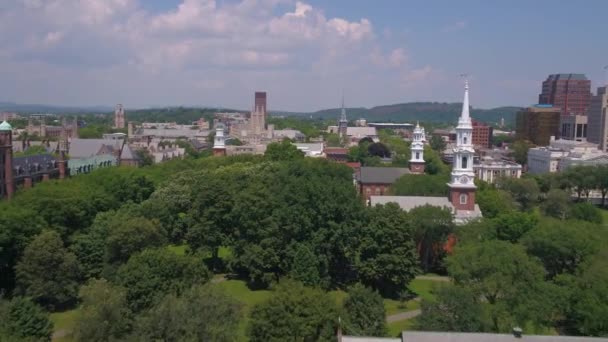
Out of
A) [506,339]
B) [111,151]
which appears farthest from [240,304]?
[111,151]

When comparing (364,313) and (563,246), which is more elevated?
(563,246)

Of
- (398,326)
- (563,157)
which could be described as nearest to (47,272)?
(398,326)

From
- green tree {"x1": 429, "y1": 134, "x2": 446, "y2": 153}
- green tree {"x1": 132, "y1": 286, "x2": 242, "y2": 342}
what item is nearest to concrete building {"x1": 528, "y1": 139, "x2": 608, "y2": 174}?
green tree {"x1": 429, "y1": 134, "x2": 446, "y2": 153}

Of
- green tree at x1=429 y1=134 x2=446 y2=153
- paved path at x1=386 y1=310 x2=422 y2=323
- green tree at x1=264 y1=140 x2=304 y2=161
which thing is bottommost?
paved path at x1=386 y1=310 x2=422 y2=323

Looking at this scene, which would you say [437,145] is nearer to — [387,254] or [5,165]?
[5,165]

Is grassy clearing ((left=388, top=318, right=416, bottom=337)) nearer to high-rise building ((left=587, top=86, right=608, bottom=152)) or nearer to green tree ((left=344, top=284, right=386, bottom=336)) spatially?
green tree ((left=344, top=284, right=386, bottom=336))

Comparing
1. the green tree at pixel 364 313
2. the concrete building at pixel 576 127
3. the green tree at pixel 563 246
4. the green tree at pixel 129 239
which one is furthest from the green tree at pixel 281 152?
the concrete building at pixel 576 127

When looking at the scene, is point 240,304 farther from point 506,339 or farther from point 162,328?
point 506,339
